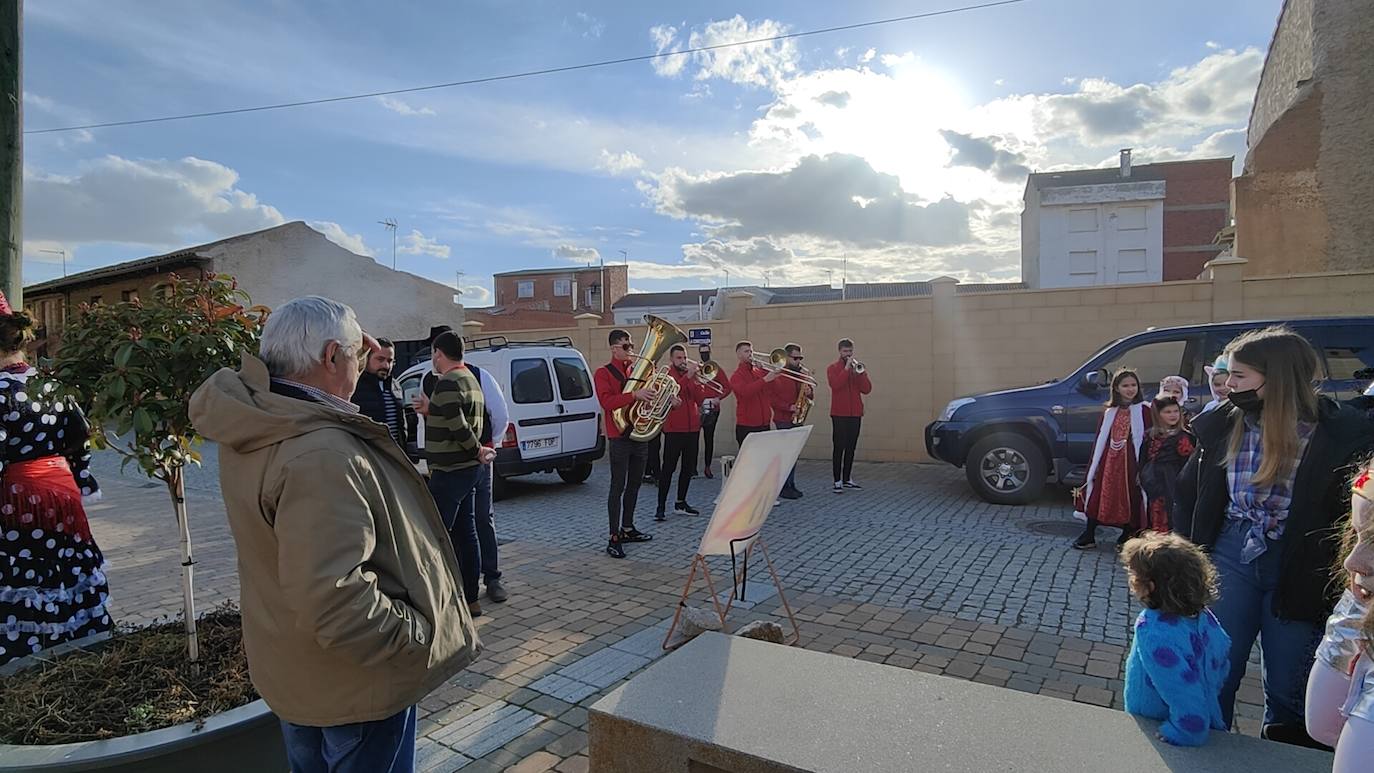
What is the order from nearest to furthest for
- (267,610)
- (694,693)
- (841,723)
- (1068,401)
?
(267,610), (841,723), (694,693), (1068,401)

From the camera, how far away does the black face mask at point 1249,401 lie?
2.72 metres

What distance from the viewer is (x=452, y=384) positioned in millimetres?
4879

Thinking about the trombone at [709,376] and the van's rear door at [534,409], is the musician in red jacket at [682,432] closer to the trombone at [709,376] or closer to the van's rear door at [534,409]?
the trombone at [709,376]

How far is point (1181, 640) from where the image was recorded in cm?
225

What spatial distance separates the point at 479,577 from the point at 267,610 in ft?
11.1

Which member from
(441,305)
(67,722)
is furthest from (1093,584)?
(441,305)

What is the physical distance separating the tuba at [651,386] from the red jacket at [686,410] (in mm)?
500

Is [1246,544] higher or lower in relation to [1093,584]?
higher

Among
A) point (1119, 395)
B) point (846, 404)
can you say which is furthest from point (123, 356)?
point (846, 404)

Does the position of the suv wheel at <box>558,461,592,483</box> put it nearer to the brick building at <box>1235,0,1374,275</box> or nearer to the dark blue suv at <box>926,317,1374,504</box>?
the dark blue suv at <box>926,317,1374,504</box>

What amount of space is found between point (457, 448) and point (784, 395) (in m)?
5.57

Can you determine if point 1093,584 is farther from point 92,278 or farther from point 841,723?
point 92,278

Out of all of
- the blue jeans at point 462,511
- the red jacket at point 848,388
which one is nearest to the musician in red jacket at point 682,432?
the red jacket at point 848,388

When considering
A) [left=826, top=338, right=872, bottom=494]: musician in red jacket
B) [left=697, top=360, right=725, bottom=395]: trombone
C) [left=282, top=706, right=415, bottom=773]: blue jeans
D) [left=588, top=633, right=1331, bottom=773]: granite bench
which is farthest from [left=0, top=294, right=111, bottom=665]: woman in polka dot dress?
[left=826, top=338, right=872, bottom=494]: musician in red jacket
